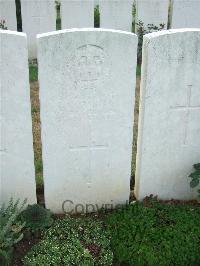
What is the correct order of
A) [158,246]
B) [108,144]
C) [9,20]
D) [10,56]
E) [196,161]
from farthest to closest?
[9,20] < [196,161] < [108,144] < [158,246] < [10,56]

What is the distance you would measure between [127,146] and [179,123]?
539mm

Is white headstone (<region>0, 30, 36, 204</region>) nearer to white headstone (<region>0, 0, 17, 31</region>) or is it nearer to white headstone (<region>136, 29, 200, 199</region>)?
white headstone (<region>136, 29, 200, 199</region>)

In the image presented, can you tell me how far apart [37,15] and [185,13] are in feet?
9.81

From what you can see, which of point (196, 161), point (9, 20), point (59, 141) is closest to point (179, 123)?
A: point (196, 161)

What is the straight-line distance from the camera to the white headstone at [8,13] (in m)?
8.45

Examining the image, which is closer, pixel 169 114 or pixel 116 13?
pixel 169 114

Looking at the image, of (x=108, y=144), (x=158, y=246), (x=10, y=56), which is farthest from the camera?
(x=108, y=144)

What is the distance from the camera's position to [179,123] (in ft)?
13.7

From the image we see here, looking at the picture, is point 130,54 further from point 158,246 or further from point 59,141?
point 158,246

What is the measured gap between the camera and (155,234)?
394cm

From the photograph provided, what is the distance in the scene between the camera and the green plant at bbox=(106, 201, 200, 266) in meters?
3.76

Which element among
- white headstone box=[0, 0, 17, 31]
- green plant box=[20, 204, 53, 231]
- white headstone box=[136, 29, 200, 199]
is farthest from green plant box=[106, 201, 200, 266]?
white headstone box=[0, 0, 17, 31]

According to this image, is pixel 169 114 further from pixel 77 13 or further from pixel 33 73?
pixel 77 13

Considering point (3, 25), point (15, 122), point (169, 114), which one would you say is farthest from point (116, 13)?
point (15, 122)
